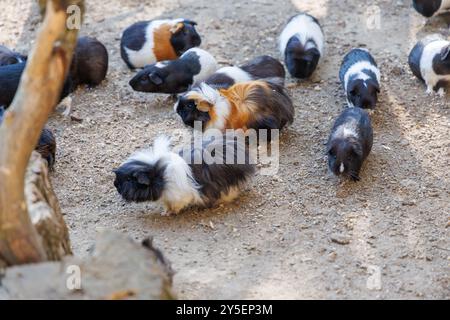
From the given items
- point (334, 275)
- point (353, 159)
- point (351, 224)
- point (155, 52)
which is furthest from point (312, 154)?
point (155, 52)

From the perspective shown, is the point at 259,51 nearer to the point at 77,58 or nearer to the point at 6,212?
the point at 77,58

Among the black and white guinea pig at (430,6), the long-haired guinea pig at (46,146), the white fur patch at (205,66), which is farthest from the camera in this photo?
the black and white guinea pig at (430,6)

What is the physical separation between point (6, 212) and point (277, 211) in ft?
5.35

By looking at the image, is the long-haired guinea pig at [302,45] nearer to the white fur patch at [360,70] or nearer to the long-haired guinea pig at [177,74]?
the white fur patch at [360,70]

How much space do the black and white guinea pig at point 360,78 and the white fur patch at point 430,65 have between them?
0.29 metres

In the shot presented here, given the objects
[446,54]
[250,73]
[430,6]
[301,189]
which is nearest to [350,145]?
[301,189]

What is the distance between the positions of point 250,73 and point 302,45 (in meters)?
0.49

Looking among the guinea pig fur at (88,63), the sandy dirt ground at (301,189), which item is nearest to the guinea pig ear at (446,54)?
the sandy dirt ground at (301,189)

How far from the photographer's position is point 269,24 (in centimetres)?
588

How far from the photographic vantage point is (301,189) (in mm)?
→ 4070

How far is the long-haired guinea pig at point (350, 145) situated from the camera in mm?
4012

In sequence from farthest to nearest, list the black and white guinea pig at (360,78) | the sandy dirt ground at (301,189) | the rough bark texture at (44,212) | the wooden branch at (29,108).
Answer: the black and white guinea pig at (360,78), the sandy dirt ground at (301,189), the rough bark texture at (44,212), the wooden branch at (29,108)

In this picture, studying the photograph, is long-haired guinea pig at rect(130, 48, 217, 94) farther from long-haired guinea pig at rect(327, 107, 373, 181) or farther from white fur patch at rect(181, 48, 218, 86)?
long-haired guinea pig at rect(327, 107, 373, 181)

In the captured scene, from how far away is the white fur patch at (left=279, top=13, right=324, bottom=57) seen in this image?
17.1 feet
